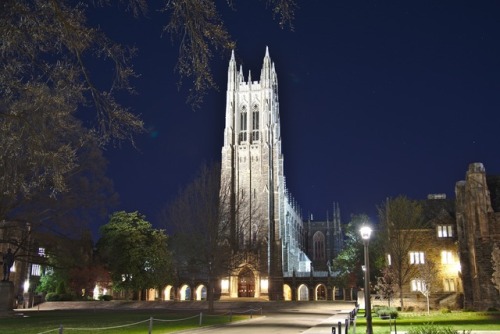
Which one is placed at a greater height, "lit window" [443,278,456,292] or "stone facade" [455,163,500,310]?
"stone facade" [455,163,500,310]

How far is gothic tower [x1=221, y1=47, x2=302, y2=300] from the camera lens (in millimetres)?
72750

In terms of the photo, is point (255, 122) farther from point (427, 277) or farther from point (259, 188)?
point (427, 277)

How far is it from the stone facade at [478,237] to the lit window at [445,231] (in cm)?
452

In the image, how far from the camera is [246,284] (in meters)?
73.0

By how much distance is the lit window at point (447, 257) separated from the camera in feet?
149

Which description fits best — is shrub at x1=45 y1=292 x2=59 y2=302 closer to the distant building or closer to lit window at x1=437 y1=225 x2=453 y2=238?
lit window at x1=437 y1=225 x2=453 y2=238

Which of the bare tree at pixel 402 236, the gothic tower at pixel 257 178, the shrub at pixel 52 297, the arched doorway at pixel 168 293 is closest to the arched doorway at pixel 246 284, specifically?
the gothic tower at pixel 257 178

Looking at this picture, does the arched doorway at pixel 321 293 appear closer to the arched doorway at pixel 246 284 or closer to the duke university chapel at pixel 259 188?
the duke university chapel at pixel 259 188

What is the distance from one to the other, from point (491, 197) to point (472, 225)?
4.13 meters

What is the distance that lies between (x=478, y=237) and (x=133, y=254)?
36957mm

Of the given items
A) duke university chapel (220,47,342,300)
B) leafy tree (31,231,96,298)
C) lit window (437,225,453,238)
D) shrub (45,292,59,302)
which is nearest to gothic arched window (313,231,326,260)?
duke university chapel (220,47,342,300)

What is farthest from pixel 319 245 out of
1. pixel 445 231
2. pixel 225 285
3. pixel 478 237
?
pixel 478 237

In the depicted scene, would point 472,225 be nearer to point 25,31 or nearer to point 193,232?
point 193,232

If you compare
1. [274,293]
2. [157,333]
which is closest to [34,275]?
[274,293]
